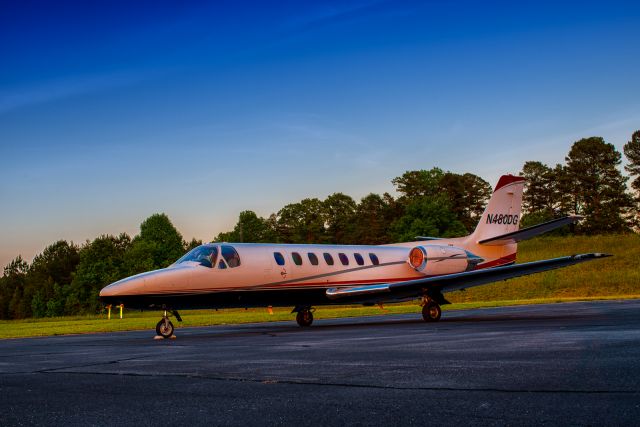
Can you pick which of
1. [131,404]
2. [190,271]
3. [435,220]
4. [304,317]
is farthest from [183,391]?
[435,220]

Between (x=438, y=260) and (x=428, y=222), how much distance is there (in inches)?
3044

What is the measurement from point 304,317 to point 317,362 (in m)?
14.1

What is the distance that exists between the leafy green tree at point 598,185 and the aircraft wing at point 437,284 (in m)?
84.9

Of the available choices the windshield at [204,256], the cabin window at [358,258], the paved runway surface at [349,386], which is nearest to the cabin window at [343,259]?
the cabin window at [358,258]

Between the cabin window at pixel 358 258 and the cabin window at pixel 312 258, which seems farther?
the cabin window at pixel 358 258

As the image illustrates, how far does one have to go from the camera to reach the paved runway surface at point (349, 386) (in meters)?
5.06

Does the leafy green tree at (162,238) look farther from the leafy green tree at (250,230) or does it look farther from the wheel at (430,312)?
the wheel at (430,312)

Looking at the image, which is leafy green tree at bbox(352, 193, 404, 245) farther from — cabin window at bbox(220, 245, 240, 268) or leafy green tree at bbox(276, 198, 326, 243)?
cabin window at bbox(220, 245, 240, 268)

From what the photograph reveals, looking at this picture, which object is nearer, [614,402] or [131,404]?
[614,402]

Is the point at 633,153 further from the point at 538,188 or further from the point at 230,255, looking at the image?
the point at 230,255

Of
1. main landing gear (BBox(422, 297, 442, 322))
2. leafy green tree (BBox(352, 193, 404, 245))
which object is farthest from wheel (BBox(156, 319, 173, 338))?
leafy green tree (BBox(352, 193, 404, 245))

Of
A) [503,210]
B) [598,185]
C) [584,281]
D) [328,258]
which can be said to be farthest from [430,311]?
[598,185]

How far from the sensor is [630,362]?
24.4ft

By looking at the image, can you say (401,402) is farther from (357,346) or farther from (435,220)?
(435,220)
